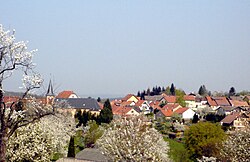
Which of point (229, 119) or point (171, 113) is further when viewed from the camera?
point (171, 113)

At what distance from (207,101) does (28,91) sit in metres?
99.9

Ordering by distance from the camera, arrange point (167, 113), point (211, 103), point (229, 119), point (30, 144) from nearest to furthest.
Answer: point (30, 144) → point (229, 119) → point (167, 113) → point (211, 103)

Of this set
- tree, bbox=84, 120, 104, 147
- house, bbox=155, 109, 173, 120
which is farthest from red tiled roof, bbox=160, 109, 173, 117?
tree, bbox=84, 120, 104, 147

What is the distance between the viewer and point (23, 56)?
9.24 meters

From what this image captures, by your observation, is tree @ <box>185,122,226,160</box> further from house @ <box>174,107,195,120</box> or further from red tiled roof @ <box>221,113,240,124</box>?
house @ <box>174,107,195,120</box>

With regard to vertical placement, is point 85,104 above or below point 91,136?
above

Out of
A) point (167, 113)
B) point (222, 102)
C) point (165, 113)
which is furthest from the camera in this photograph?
point (222, 102)

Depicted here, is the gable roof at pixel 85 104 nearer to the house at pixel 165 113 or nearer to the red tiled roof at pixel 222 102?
the house at pixel 165 113

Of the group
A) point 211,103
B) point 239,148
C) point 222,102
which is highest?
point 222,102

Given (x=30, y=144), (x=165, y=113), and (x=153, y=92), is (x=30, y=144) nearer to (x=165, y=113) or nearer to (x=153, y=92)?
(x=165, y=113)

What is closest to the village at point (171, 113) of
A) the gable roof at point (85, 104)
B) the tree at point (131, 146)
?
the gable roof at point (85, 104)

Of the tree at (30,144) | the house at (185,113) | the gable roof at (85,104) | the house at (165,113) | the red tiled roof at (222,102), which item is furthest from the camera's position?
the red tiled roof at (222,102)

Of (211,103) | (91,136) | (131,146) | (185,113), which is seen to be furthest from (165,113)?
(131,146)

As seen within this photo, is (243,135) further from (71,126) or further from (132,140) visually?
(71,126)
